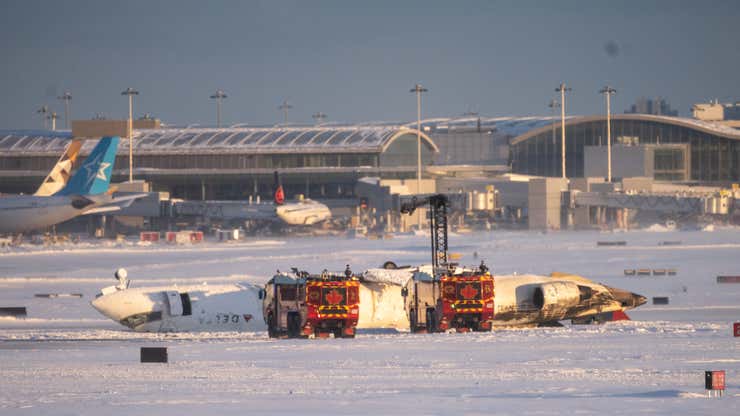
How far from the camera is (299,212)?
148m

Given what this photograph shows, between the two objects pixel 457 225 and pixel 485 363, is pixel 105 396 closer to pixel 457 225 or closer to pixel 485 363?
pixel 485 363

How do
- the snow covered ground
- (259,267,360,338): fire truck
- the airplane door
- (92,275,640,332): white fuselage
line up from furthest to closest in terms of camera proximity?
the airplane door
(92,275,640,332): white fuselage
(259,267,360,338): fire truck
the snow covered ground

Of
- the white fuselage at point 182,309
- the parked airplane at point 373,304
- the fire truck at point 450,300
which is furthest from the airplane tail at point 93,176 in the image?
the fire truck at point 450,300

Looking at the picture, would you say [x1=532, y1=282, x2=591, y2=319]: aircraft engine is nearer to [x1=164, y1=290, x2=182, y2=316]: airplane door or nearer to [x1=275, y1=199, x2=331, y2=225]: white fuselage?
[x1=164, y1=290, x2=182, y2=316]: airplane door

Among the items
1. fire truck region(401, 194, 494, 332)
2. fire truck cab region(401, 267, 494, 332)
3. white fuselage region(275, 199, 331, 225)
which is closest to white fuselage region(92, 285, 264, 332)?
fire truck region(401, 194, 494, 332)

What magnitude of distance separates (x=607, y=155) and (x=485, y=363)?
14767 centimetres

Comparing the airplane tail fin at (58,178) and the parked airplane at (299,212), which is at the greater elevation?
the airplane tail fin at (58,178)

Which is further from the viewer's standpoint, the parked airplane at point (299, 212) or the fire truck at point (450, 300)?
the parked airplane at point (299, 212)

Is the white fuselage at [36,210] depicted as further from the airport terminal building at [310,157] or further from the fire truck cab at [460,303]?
the airport terminal building at [310,157]

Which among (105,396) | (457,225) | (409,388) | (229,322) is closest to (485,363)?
(409,388)

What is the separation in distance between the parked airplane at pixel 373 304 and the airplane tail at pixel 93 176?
62.4 meters

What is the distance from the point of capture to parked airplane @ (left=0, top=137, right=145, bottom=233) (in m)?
110

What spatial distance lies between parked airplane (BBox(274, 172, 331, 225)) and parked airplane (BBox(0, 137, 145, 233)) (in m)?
31.5

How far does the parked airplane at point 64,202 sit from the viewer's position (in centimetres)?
10969
